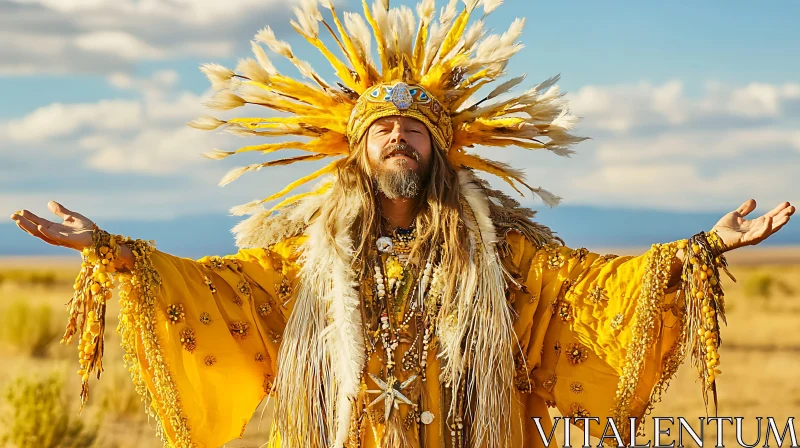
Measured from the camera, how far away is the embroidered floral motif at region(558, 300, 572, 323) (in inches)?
155

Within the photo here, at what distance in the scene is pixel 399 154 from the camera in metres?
4.09

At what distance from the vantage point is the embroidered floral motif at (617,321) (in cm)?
381

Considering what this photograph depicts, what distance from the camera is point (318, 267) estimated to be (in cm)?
390

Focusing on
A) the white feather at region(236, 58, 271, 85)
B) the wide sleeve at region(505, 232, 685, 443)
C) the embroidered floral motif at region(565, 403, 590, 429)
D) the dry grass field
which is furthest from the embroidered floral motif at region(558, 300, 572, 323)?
the dry grass field

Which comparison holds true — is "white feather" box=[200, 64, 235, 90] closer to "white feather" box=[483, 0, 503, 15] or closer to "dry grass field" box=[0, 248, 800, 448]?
"white feather" box=[483, 0, 503, 15]

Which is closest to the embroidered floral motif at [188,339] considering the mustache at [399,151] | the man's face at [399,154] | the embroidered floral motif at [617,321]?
the man's face at [399,154]

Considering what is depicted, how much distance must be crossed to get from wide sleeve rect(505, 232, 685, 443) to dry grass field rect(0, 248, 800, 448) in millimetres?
3693

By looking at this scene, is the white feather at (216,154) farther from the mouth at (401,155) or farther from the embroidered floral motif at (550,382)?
the embroidered floral motif at (550,382)

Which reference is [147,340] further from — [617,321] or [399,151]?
[617,321]

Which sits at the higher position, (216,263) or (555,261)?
(555,261)

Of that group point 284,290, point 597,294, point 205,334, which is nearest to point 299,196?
point 284,290

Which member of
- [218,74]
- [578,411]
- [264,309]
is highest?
[218,74]

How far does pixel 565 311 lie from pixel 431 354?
24.8 inches

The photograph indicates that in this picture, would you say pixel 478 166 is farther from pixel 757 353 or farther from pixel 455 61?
pixel 757 353
